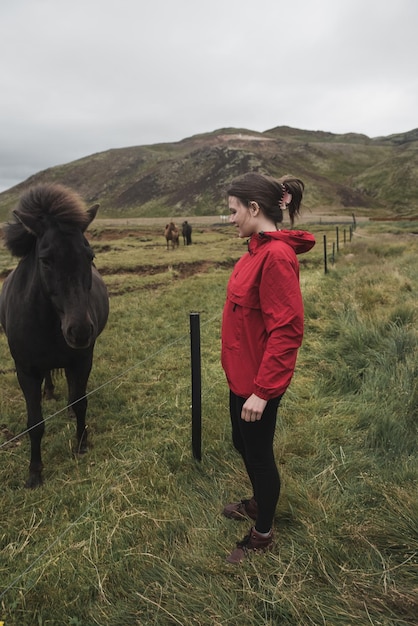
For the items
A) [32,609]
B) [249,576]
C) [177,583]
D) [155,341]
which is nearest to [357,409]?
[249,576]

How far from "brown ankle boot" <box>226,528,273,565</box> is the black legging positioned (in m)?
0.04

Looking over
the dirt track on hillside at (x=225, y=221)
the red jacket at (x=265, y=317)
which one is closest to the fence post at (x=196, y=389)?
the red jacket at (x=265, y=317)

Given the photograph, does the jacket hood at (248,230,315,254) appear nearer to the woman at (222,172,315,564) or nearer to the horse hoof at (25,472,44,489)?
the woman at (222,172,315,564)

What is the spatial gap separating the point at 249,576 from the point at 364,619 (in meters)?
0.55

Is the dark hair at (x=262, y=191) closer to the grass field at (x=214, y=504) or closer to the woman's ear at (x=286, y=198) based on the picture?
the woman's ear at (x=286, y=198)

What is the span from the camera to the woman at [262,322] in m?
1.75

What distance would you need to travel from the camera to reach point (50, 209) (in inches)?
117

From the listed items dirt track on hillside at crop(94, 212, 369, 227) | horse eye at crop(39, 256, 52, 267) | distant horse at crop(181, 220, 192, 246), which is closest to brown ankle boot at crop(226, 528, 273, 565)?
horse eye at crop(39, 256, 52, 267)

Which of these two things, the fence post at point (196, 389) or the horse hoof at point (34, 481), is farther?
the horse hoof at point (34, 481)

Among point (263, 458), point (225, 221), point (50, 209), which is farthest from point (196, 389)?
point (225, 221)

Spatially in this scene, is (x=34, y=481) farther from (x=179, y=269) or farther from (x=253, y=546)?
(x=179, y=269)

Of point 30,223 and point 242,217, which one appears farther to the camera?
point 30,223

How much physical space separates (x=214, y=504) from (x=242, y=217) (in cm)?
186

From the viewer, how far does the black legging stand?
6.40 feet
